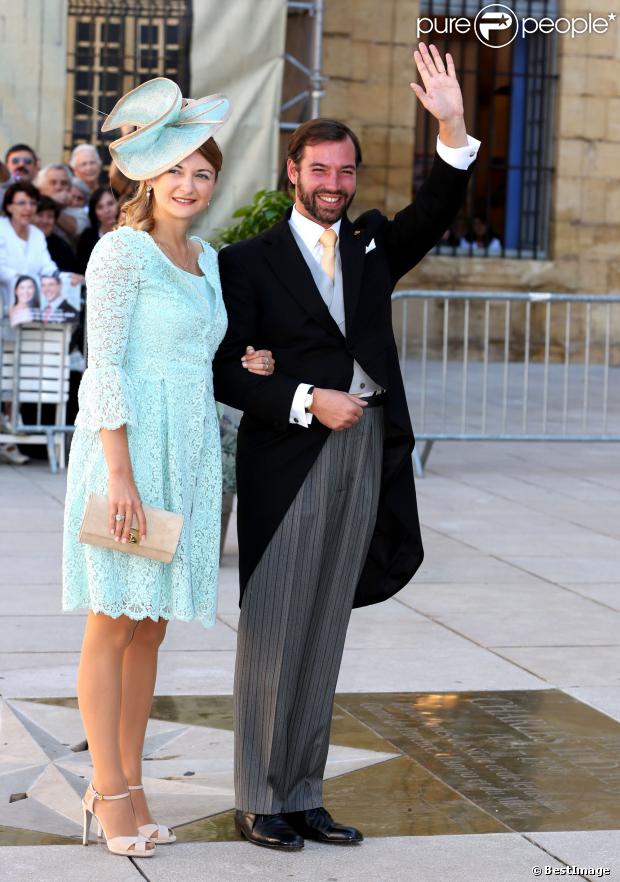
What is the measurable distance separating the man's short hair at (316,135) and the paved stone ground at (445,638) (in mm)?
1757

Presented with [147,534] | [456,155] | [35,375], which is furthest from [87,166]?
[147,534]

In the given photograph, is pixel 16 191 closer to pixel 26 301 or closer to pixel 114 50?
pixel 26 301

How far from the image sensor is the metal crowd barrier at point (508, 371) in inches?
429

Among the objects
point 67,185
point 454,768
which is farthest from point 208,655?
point 67,185

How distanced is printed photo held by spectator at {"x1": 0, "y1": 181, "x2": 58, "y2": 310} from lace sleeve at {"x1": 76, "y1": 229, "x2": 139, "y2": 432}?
21.9ft

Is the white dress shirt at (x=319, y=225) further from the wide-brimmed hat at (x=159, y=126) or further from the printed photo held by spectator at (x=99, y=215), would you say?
the printed photo held by spectator at (x=99, y=215)

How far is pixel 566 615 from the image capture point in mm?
6715

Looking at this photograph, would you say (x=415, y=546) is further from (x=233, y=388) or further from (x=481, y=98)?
(x=481, y=98)

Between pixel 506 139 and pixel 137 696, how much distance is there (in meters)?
15.6

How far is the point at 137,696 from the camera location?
159 inches

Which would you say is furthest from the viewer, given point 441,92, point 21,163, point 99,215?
point 21,163

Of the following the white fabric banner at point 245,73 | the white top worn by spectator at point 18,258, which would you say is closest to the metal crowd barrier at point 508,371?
the white fabric banner at point 245,73

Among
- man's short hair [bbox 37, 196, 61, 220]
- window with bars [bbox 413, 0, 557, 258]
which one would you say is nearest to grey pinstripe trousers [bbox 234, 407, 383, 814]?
man's short hair [bbox 37, 196, 61, 220]

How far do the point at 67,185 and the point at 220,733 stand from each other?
23.5ft
